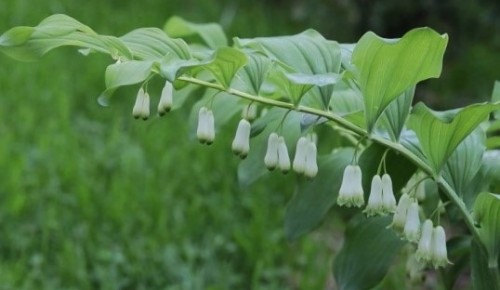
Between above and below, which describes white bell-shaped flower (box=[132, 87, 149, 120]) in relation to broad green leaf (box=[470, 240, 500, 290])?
above

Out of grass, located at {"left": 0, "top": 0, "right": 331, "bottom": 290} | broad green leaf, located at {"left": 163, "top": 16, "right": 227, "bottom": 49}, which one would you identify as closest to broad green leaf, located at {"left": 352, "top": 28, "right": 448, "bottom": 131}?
broad green leaf, located at {"left": 163, "top": 16, "right": 227, "bottom": 49}

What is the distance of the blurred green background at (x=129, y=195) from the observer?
8.03 ft

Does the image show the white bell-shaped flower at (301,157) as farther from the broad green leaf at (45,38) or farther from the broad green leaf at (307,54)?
the broad green leaf at (45,38)

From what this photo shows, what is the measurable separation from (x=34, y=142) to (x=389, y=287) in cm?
128

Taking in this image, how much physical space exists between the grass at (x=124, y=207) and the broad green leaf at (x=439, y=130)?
1.43m

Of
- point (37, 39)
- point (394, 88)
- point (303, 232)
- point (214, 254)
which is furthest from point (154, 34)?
point (214, 254)

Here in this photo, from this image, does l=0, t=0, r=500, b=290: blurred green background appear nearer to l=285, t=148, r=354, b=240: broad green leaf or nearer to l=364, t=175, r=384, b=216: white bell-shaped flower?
l=285, t=148, r=354, b=240: broad green leaf

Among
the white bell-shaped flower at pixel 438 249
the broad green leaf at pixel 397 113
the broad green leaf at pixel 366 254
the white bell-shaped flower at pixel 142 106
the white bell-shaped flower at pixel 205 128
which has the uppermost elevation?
the broad green leaf at pixel 397 113

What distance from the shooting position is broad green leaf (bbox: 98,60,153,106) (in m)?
0.93

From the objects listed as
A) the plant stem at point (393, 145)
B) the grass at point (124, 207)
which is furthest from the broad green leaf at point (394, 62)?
the grass at point (124, 207)

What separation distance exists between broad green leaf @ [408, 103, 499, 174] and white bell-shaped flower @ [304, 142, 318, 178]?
0.12 meters

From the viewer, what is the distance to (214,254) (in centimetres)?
258

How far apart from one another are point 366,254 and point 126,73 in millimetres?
536

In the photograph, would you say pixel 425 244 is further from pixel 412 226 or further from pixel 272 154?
pixel 272 154
